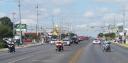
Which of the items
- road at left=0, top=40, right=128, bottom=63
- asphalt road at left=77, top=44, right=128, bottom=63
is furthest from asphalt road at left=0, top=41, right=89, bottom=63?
asphalt road at left=77, top=44, right=128, bottom=63

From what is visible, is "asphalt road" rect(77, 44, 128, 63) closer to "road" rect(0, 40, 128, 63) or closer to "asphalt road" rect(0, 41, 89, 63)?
"road" rect(0, 40, 128, 63)

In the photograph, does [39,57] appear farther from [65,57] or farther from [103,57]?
[103,57]

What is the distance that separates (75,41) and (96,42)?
9811mm

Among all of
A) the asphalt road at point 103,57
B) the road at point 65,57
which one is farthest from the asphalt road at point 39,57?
the asphalt road at point 103,57

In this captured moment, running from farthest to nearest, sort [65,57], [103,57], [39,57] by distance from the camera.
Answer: [39,57], [103,57], [65,57]

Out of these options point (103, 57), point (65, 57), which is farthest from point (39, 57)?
point (103, 57)

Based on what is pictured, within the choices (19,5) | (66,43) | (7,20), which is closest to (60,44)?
(66,43)

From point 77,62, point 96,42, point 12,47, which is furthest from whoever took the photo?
point 96,42

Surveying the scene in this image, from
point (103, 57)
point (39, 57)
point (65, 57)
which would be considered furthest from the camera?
point (39, 57)

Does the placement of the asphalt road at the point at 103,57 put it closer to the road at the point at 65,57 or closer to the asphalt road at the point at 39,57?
the road at the point at 65,57

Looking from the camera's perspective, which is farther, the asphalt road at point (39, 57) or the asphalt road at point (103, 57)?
the asphalt road at point (39, 57)

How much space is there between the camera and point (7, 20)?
18300 cm

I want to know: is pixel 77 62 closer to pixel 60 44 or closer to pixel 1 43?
pixel 60 44

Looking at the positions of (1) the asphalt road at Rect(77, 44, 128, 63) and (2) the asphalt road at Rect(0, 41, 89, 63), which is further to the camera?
(2) the asphalt road at Rect(0, 41, 89, 63)
